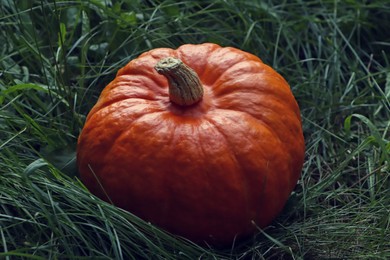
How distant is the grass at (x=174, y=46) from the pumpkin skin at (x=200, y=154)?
77 mm

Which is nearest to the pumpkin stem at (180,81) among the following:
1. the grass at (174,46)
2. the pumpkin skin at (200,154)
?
the pumpkin skin at (200,154)

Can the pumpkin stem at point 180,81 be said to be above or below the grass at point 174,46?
above

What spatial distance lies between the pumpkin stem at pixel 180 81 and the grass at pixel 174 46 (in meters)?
0.38

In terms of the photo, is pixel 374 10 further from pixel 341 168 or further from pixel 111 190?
pixel 111 190

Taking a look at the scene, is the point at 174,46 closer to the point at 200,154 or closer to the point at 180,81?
the point at 180,81

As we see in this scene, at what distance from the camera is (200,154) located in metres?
2.10

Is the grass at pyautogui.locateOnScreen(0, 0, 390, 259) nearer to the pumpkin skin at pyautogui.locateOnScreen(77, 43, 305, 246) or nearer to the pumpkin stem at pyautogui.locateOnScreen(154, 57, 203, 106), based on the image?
the pumpkin skin at pyautogui.locateOnScreen(77, 43, 305, 246)

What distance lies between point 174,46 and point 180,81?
797 mm

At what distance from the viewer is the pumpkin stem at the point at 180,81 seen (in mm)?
2160

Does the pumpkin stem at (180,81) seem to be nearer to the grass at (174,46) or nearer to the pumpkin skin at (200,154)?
the pumpkin skin at (200,154)

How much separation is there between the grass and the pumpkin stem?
38 cm

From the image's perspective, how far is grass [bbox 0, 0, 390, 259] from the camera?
2086 millimetres

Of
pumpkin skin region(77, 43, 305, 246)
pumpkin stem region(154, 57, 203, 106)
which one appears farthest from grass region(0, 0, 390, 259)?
pumpkin stem region(154, 57, 203, 106)

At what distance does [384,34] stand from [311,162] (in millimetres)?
937
